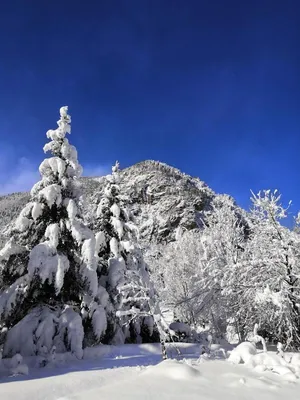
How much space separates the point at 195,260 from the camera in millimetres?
29812

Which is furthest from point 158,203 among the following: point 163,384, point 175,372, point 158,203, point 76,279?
point 163,384

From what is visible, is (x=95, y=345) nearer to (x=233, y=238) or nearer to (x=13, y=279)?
(x=13, y=279)

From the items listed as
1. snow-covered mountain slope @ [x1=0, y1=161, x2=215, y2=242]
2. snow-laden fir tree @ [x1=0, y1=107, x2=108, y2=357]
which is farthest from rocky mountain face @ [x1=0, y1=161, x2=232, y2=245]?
snow-laden fir tree @ [x1=0, y1=107, x2=108, y2=357]

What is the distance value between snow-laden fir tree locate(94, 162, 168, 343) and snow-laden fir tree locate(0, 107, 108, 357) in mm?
1999

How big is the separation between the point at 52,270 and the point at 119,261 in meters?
5.30

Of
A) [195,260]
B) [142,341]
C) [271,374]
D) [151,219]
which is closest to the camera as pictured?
[271,374]

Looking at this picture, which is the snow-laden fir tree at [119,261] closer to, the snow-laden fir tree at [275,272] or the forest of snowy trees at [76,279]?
the forest of snowy trees at [76,279]

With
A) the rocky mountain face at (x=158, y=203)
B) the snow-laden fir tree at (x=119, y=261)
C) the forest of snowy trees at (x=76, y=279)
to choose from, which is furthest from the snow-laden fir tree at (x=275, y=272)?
the rocky mountain face at (x=158, y=203)

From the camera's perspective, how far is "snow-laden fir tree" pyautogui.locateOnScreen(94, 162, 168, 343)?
1600 cm

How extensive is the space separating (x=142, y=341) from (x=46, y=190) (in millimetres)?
9391

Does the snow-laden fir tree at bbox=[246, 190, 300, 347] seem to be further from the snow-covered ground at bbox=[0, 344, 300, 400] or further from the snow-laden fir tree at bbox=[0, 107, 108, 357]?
the snow-laden fir tree at bbox=[0, 107, 108, 357]

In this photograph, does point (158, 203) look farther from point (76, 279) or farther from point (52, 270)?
point (52, 270)

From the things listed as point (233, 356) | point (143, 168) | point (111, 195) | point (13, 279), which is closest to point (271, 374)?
point (233, 356)

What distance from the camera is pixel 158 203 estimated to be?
12062cm
